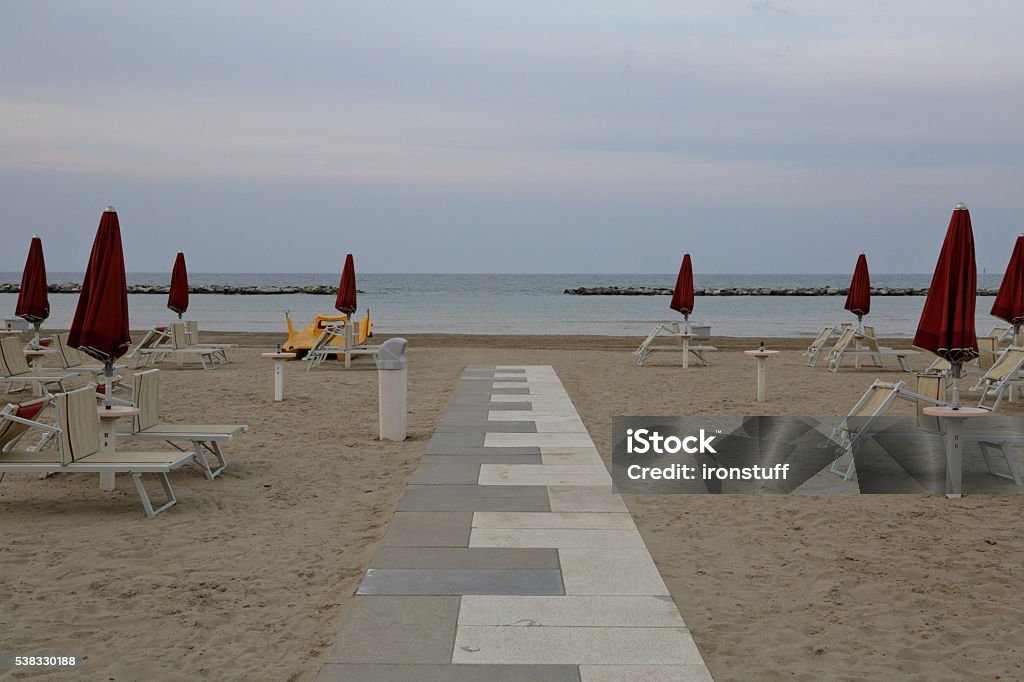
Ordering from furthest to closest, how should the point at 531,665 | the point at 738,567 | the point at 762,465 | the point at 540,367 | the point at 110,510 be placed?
the point at 540,367 → the point at 762,465 → the point at 110,510 → the point at 738,567 → the point at 531,665

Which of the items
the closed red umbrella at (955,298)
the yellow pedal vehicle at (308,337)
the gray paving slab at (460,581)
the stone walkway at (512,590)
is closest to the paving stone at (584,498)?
the stone walkway at (512,590)

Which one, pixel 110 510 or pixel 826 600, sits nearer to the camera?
pixel 826 600

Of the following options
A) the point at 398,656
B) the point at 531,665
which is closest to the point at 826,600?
the point at 531,665

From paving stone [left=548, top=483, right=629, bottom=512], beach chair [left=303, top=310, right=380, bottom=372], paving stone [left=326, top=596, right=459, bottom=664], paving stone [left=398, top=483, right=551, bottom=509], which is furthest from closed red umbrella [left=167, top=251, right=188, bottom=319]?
paving stone [left=326, top=596, right=459, bottom=664]

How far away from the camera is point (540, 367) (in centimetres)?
1644

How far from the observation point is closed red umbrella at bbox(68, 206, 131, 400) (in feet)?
22.0

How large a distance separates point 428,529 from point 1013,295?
10330 mm

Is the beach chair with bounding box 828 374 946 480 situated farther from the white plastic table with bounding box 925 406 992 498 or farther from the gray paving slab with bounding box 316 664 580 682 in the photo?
the gray paving slab with bounding box 316 664 580 682

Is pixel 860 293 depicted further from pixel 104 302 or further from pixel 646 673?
pixel 646 673

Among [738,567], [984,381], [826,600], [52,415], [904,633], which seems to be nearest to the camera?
[904,633]

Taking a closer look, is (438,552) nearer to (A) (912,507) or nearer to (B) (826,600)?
(B) (826,600)

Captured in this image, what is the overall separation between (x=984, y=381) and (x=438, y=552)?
8340 millimetres

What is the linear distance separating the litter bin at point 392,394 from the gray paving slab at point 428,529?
2.91 m

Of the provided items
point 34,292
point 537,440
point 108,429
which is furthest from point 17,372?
point 537,440
